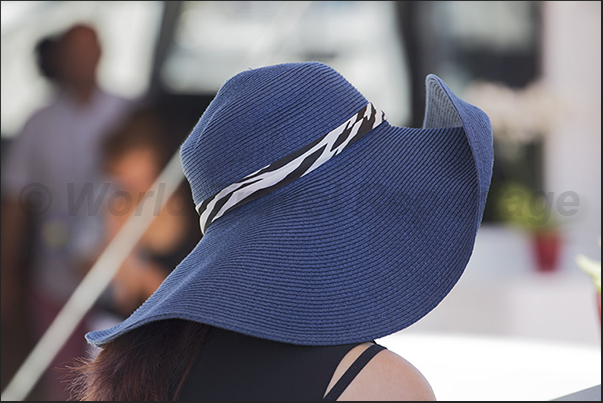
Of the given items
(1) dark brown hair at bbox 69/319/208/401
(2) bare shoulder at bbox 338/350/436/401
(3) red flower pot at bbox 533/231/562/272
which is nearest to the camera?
(2) bare shoulder at bbox 338/350/436/401

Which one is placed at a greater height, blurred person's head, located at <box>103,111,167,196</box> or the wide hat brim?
the wide hat brim

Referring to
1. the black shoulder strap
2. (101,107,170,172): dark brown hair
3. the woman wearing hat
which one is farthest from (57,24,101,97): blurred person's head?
the black shoulder strap

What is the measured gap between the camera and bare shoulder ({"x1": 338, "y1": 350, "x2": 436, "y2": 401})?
0.57m

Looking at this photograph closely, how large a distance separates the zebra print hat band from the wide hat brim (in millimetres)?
10

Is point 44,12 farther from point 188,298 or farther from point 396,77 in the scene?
point 188,298

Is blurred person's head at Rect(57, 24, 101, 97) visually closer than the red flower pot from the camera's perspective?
Yes

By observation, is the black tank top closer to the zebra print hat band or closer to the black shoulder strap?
the black shoulder strap

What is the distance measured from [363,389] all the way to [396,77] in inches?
91.5

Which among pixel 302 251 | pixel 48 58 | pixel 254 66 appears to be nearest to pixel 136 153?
pixel 48 58

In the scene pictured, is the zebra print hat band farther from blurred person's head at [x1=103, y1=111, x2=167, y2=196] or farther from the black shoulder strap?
blurred person's head at [x1=103, y1=111, x2=167, y2=196]

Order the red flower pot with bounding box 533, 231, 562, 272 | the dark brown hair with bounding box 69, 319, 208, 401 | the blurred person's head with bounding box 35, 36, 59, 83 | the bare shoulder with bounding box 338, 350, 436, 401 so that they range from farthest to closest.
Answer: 1. the red flower pot with bounding box 533, 231, 562, 272
2. the blurred person's head with bounding box 35, 36, 59, 83
3. the dark brown hair with bounding box 69, 319, 208, 401
4. the bare shoulder with bounding box 338, 350, 436, 401

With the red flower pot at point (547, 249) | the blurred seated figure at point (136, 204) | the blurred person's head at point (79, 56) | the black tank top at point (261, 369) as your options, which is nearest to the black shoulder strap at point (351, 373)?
the black tank top at point (261, 369)

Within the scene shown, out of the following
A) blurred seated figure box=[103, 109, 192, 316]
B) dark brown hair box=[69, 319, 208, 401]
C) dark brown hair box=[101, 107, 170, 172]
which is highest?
dark brown hair box=[69, 319, 208, 401]

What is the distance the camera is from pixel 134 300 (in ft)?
7.79
